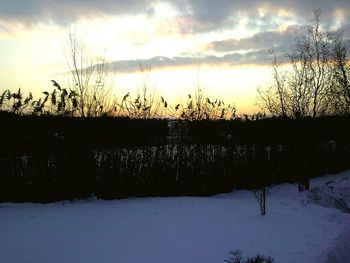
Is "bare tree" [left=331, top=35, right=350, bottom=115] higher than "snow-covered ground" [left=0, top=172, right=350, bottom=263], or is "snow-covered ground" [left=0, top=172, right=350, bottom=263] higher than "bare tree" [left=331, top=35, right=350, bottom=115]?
"bare tree" [left=331, top=35, right=350, bottom=115]

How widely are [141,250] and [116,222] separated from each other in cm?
173

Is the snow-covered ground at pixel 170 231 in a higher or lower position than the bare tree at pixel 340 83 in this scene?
lower

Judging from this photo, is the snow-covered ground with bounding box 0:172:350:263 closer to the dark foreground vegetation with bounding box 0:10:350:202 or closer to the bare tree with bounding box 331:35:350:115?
the dark foreground vegetation with bounding box 0:10:350:202

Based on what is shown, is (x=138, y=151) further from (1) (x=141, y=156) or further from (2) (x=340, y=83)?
(2) (x=340, y=83)

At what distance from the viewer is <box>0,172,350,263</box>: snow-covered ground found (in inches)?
224

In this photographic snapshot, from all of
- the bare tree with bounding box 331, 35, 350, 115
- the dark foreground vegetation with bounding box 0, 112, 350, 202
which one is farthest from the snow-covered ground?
the bare tree with bounding box 331, 35, 350, 115

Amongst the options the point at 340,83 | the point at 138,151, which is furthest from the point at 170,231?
the point at 340,83

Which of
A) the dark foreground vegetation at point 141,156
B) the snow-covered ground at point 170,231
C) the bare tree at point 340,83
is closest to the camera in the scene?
the snow-covered ground at point 170,231

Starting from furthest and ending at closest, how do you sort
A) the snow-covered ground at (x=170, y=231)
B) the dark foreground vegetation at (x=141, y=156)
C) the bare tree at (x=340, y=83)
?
the bare tree at (x=340, y=83)
the dark foreground vegetation at (x=141, y=156)
the snow-covered ground at (x=170, y=231)

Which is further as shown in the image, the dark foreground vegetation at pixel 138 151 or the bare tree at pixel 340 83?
the bare tree at pixel 340 83

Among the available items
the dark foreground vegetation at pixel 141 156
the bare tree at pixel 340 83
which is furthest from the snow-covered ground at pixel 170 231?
the bare tree at pixel 340 83

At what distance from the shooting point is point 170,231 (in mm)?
6793

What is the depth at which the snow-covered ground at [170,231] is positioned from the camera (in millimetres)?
5680

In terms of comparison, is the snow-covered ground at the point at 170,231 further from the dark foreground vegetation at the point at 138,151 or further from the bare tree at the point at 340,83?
the bare tree at the point at 340,83
